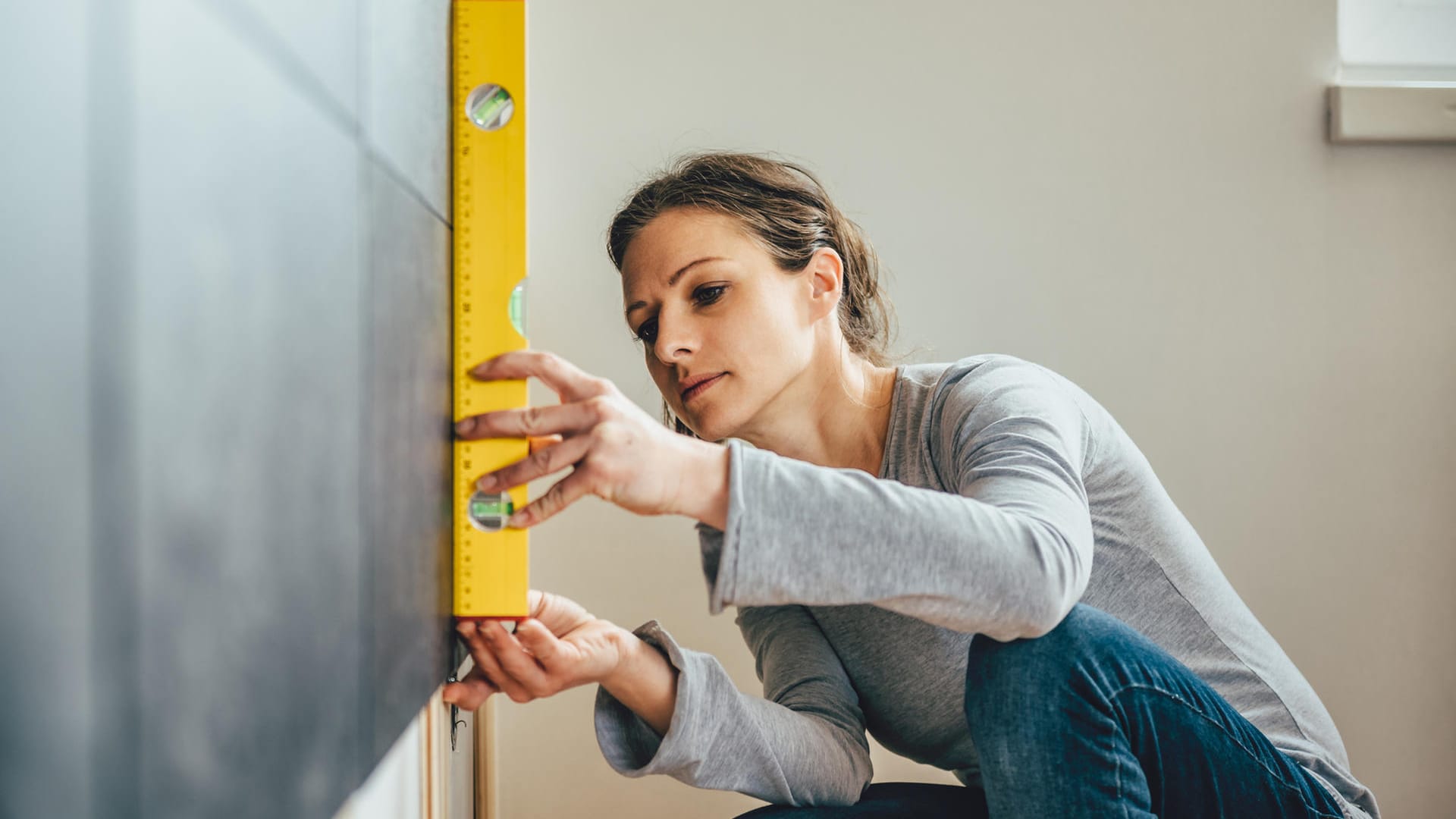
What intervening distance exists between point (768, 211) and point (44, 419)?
91cm

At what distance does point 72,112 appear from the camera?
286mm

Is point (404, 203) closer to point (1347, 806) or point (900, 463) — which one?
point (900, 463)

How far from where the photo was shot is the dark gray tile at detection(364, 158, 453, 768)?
0.58 m

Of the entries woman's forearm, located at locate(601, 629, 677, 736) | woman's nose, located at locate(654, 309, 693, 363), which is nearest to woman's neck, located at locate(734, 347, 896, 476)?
woman's nose, located at locate(654, 309, 693, 363)

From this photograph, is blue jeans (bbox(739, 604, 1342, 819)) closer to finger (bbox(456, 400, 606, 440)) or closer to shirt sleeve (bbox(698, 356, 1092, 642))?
shirt sleeve (bbox(698, 356, 1092, 642))

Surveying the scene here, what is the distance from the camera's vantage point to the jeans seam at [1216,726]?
2.44 feet

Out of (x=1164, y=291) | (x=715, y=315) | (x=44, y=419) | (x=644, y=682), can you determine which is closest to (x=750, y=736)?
(x=644, y=682)

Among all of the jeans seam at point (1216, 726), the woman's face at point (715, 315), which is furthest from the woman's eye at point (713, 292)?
the jeans seam at point (1216, 726)

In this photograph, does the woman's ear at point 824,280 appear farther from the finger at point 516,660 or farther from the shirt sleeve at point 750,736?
the finger at point 516,660

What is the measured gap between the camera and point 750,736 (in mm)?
888

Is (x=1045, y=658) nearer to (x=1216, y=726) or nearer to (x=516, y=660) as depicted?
(x=1216, y=726)

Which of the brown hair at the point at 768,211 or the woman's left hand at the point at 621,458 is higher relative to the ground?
the brown hair at the point at 768,211

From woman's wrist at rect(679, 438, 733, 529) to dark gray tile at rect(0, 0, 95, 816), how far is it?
394 millimetres

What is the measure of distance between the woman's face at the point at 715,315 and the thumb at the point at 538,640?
1.14ft
